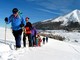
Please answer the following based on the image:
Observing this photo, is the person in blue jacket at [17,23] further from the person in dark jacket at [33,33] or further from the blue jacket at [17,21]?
the person in dark jacket at [33,33]

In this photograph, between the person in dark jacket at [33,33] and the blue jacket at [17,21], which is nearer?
the blue jacket at [17,21]

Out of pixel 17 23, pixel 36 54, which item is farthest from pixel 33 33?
pixel 36 54

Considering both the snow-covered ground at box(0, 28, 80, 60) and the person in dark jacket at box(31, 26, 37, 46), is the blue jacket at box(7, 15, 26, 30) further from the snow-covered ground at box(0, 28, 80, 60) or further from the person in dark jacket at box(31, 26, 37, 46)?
the person in dark jacket at box(31, 26, 37, 46)

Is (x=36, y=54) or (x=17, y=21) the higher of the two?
(x=17, y=21)

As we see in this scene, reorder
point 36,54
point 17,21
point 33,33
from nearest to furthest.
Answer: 1. point 36,54
2. point 17,21
3. point 33,33

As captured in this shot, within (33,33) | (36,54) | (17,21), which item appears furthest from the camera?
(33,33)

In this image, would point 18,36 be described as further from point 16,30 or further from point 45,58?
point 45,58

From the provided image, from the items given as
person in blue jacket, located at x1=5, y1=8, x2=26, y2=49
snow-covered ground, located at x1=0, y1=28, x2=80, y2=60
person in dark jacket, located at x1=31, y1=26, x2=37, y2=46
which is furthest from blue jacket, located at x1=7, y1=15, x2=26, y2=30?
person in dark jacket, located at x1=31, y1=26, x2=37, y2=46

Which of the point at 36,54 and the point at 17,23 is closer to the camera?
the point at 36,54

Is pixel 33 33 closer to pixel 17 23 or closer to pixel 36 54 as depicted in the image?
pixel 17 23

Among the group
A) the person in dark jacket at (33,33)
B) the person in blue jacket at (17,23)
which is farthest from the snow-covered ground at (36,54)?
the person in dark jacket at (33,33)

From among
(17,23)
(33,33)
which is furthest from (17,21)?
(33,33)

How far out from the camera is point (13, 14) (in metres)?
11.1

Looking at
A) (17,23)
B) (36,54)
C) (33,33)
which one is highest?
(17,23)
